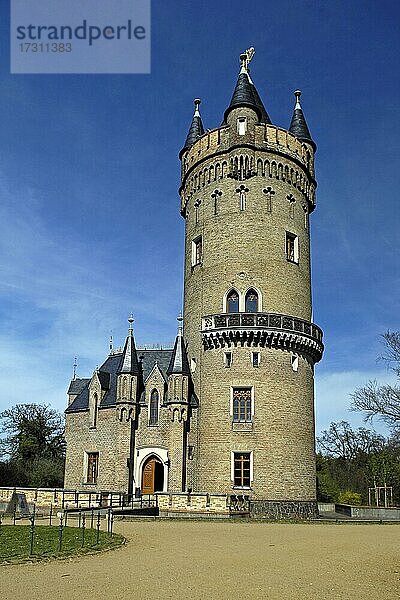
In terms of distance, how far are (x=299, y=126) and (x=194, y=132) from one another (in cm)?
713

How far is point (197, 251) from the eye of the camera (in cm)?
4016

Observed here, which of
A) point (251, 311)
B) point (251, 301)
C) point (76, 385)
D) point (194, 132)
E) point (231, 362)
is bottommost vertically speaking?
point (76, 385)

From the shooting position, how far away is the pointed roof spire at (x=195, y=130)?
43469mm

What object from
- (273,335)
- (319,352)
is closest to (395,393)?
(319,352)

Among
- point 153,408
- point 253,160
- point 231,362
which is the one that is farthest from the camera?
point 253,160

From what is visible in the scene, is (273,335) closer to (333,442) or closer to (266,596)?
(266,596)

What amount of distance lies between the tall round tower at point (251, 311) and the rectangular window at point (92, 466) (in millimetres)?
6526

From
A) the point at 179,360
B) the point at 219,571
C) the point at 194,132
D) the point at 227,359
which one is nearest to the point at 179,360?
the point at 179,360

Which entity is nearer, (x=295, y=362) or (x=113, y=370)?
(x=295, y=362)

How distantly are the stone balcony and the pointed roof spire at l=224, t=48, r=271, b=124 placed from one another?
13312 millimetres

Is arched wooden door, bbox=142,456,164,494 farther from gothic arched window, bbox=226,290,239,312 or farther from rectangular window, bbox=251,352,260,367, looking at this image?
gothic arched window, bbox=226,290,239,312

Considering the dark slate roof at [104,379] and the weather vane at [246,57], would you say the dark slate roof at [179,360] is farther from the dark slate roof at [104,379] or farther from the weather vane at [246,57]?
the weather vane at [246,57]

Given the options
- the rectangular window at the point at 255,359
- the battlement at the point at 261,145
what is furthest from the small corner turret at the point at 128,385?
the battlement at the point at 261,145

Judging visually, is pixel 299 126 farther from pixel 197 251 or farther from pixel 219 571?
pixel 219 571
